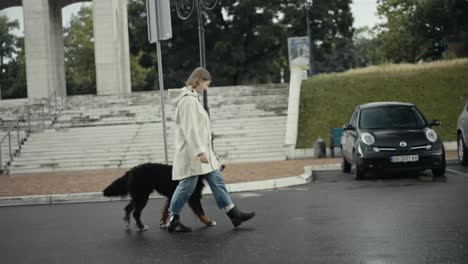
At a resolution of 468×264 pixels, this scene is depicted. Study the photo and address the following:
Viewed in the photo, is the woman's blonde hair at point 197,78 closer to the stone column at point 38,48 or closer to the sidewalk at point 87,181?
the sidewalk at point 87,181

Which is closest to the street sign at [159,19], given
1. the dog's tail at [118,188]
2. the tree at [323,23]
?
the dog's tail at [118,188]

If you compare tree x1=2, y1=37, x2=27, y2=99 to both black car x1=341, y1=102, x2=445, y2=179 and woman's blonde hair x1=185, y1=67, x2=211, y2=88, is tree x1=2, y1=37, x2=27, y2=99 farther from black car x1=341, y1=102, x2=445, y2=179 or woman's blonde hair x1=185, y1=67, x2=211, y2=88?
woman's blonde hair x1=185, y1=67, x2=211, y2=88

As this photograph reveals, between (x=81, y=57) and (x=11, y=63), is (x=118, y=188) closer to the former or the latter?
(x=81, y=57)

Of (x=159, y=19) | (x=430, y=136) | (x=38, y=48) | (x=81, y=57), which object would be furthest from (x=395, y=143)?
(x=81, y=57)

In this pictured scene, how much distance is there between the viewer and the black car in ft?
47.0

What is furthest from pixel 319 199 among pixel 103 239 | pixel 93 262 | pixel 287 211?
pixel 93 262

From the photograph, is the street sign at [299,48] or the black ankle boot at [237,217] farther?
the street sign at [299,48]

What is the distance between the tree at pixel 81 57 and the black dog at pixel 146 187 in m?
60.7

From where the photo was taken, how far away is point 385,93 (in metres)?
29.1

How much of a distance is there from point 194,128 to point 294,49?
32.8 metres

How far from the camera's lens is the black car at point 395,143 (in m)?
14.3

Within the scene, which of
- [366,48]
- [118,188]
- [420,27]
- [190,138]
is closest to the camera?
[190,138]

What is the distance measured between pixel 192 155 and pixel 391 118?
804 cm

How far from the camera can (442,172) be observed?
Result: 1469cm
